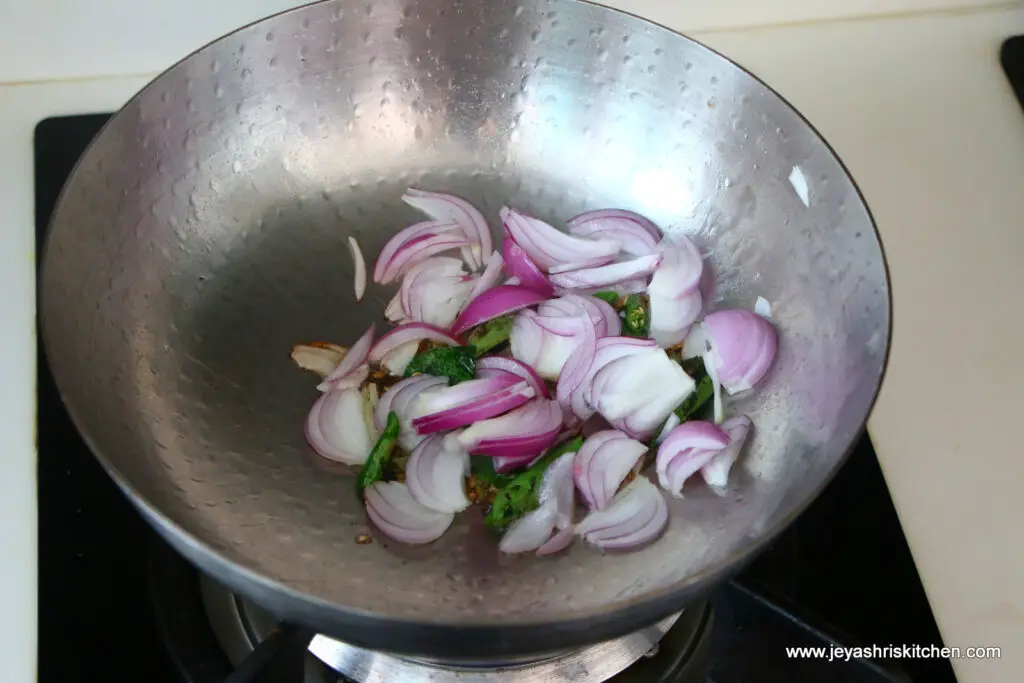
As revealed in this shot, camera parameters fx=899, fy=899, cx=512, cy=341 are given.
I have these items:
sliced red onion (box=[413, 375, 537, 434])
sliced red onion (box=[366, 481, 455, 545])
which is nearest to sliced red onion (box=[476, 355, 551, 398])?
sliced red onion (box=[413, 375, 537, 434])

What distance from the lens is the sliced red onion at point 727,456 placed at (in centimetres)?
62

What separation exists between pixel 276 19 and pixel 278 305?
0.76 ft

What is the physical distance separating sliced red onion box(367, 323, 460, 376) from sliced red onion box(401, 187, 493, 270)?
88mm

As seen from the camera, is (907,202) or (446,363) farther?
(907,202)

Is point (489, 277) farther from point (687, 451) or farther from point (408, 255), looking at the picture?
point (687, 451)

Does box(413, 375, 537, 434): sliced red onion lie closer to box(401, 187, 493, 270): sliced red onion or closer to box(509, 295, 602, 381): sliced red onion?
box(509, 295, 602, 381): sliced red onion

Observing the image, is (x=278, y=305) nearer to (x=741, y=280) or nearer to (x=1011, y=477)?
(x=741, y=280)

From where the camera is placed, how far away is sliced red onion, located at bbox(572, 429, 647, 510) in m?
0.62

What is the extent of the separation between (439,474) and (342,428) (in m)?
0.08

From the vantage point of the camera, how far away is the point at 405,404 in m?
0.67

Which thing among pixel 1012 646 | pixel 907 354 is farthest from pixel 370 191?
pixel 1012 646

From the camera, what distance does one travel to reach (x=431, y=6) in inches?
30.1

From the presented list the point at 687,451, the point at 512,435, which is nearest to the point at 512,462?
the point at 512,435

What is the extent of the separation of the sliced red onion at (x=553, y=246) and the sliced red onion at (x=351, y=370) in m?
0.14
